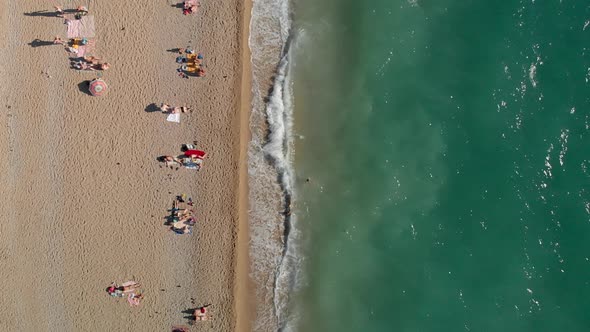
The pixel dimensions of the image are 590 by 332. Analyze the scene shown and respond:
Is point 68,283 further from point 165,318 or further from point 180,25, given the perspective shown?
point 180,25

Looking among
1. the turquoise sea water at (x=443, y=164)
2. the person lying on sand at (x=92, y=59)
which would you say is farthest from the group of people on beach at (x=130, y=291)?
the person lying on sand at (x=92, y=59)

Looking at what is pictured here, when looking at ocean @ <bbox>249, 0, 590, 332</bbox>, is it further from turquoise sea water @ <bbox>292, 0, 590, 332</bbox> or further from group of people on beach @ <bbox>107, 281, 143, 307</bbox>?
group of people on beach @ <bbox>107, 281, 143, 307</bbox>

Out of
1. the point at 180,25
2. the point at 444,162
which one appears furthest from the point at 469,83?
the point at 180,25

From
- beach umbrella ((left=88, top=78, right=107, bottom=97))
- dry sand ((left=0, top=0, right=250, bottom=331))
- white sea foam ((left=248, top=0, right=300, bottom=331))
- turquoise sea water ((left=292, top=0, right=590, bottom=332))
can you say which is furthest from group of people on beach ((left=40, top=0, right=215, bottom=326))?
turquoise sea water ((left=292, top=0, right=590, bottom=332))

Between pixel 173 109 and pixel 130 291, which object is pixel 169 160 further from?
pixel 130 291

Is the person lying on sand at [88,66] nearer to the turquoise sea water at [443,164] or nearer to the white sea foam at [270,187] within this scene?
the white sea foam at [270,187]

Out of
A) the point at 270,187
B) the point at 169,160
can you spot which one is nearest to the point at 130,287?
the point at 169,160

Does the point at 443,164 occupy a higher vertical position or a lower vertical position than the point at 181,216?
higher

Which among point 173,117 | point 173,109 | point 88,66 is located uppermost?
point 88,66
